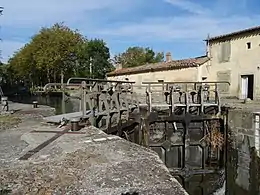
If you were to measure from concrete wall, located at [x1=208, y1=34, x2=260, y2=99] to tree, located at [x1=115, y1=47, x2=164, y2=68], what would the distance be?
105ft

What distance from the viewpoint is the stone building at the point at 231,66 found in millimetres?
19516

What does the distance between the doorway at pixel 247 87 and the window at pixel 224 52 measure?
189cm

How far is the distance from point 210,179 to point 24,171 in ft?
28.7

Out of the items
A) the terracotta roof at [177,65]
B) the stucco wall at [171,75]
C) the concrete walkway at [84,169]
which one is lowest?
the concrete walkway at [84,169]

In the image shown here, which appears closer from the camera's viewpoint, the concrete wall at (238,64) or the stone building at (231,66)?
the concrete wall at (238,64)

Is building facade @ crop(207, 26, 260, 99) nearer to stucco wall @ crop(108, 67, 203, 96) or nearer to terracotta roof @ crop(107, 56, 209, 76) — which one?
terracotta roof @ crop(107, 56, 209, 76)

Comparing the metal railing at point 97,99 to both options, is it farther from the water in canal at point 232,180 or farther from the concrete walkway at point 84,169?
the water in canal at point 232,180

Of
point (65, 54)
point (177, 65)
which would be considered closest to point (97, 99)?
point (177, 65)

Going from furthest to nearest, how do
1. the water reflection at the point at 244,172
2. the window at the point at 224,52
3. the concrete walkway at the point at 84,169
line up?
1. the window at the point at 224,52
2. the water reflection at the point at 244,172
3. the concrete walkway at the point at 84,169

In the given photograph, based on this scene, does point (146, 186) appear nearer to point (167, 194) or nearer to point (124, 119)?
point (167, 194)

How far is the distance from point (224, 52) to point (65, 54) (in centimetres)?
2717

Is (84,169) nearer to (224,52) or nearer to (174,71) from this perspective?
(224,52)

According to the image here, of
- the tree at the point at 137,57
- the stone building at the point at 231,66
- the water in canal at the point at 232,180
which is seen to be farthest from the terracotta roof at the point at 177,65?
the tree at the point at 137,57

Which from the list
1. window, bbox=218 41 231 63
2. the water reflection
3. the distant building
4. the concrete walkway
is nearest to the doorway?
window, bbox=218 41 231 63
